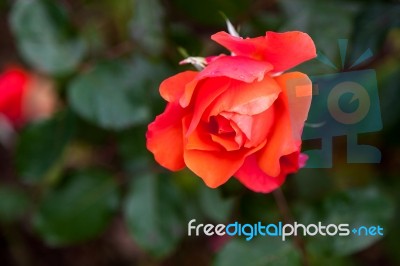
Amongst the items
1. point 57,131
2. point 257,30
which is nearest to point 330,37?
point 257,30

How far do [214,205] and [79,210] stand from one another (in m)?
0.22

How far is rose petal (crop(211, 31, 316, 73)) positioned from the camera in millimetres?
450

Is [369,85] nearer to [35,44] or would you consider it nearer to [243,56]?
[243,56]

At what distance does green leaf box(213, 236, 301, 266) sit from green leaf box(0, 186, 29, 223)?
2.36 ft

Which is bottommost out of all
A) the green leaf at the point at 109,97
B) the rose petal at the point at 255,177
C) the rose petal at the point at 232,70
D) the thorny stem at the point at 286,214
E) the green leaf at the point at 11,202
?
the green leaf at the point at 11,202

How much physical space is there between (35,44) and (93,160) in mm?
514

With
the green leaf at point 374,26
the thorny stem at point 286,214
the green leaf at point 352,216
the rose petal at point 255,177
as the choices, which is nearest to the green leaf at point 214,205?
the thorny stem at point 286,214

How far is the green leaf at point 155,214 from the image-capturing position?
92 centimetres

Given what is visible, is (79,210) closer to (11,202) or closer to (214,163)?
(11,202)

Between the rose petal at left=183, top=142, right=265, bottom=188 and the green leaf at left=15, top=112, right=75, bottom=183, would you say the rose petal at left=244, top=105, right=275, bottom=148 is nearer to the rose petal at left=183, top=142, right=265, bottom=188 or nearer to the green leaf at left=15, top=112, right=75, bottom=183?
the rose petal at left=183, top=142, right=265, bottom=188

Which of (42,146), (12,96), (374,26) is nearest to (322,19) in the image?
(374,26)

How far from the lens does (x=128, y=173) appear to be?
1012 mm

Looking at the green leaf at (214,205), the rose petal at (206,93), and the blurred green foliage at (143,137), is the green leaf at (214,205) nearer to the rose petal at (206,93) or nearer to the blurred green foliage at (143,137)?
the blurred green foliage at (143,137)

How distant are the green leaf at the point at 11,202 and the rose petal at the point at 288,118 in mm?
983
